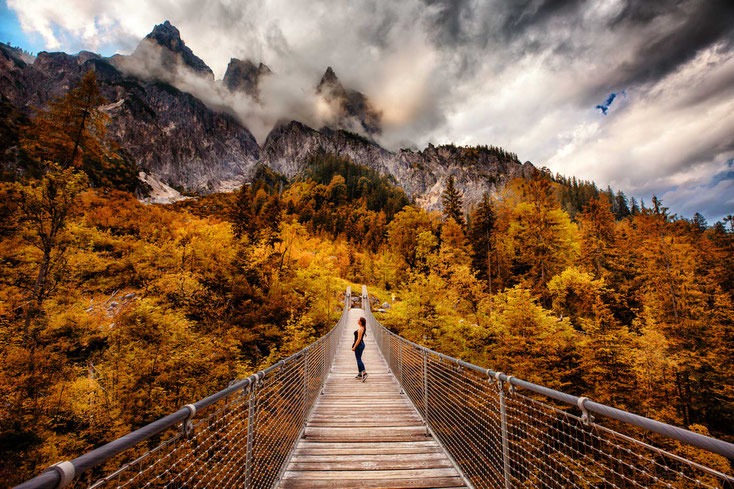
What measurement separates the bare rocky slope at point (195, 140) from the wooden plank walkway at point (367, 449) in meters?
119

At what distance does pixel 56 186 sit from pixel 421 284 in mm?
17818

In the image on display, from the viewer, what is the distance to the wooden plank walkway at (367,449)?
3820 millimetres

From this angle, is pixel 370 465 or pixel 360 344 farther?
pixel 360 344

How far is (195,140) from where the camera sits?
14188 centimetres

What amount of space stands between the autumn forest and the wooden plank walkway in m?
8.26

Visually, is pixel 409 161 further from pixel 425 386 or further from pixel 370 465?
pixel 370 465

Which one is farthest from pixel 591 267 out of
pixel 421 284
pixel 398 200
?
pixel 398 200

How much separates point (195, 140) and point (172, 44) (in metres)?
92.8

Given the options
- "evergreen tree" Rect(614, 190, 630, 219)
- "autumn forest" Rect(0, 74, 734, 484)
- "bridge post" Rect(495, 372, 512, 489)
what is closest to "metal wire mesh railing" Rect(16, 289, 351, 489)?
"bridge post" Rect(495, 372, 512, 489)

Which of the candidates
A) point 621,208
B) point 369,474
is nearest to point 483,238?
point 369,474

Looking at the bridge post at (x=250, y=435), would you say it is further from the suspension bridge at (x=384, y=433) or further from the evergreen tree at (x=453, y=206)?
the evergreen tree at (x=453, y=206)

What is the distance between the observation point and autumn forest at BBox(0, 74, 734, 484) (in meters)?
10.7

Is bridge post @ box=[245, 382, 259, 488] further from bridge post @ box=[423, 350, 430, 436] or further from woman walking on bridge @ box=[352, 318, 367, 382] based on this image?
woman walking on bridge @ box=[352, 318, 367, 382]

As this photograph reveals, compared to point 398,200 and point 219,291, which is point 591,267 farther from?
point 398,200
